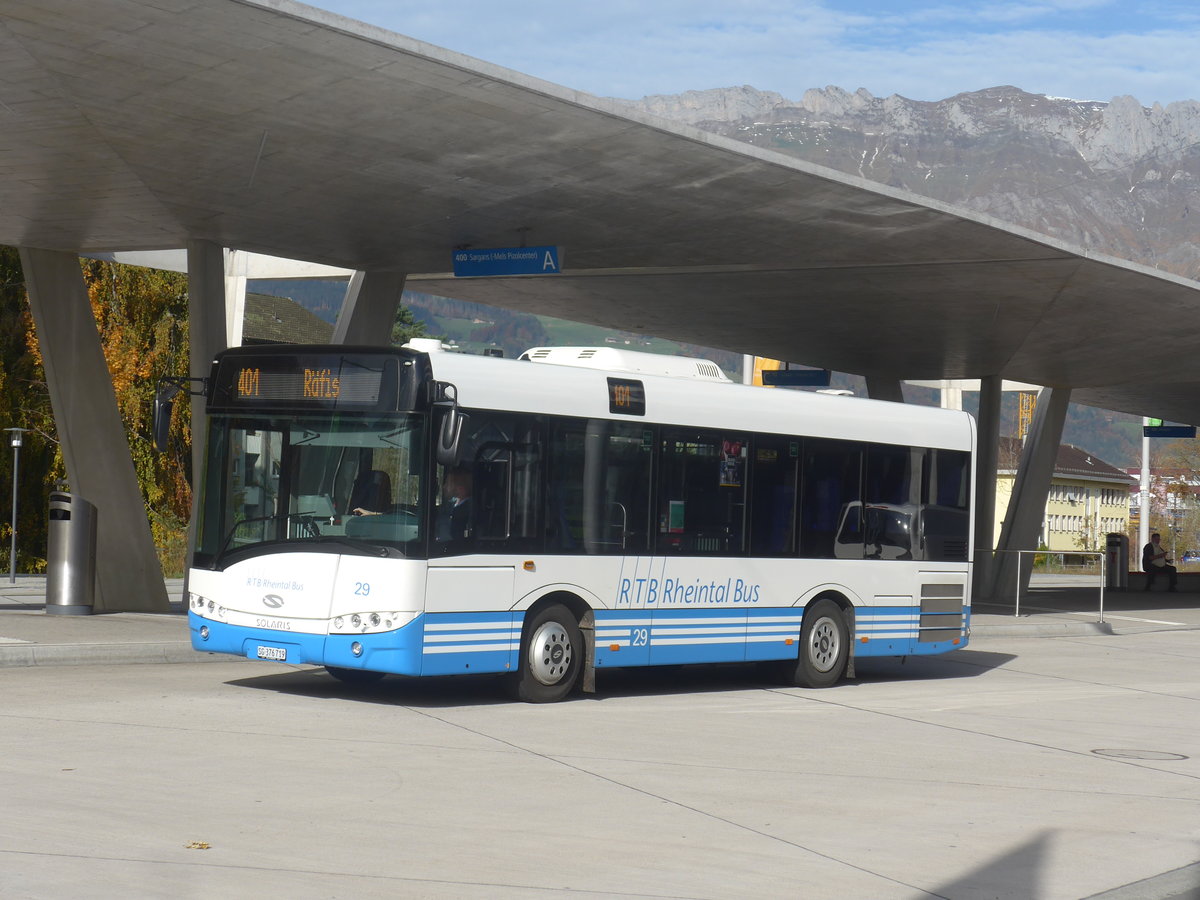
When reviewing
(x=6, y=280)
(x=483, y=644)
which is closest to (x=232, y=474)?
(x=483, y=644)

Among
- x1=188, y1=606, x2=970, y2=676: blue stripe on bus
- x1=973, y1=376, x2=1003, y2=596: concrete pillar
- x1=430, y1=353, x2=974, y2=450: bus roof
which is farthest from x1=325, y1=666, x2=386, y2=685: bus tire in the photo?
x1=973, y1=376, x2=1003, y2=596: concrete pillar

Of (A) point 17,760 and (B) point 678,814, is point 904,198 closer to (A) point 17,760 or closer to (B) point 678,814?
(B) point 678,814

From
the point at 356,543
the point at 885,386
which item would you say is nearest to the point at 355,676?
the point at 356,543

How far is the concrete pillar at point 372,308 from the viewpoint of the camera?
74.4 feet

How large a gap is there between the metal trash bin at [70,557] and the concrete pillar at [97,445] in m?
0.72

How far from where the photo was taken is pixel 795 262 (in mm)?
22125

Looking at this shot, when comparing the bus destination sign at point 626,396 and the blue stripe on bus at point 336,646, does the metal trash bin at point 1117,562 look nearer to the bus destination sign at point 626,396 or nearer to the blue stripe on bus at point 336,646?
the bus destination sign at point 626,396

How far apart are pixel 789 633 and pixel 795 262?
8070 millimetres

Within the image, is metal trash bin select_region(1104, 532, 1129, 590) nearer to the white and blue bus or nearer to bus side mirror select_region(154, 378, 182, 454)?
the white and blue bus

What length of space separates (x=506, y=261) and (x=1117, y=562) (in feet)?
91.4

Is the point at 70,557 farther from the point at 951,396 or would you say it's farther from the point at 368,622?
the point at 951,396

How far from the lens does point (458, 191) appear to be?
17516 mm

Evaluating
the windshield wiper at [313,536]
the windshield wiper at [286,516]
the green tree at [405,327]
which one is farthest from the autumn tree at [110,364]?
the green tree at [405,327]

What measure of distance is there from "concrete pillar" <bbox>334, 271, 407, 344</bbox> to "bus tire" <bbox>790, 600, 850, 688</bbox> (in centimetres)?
910
